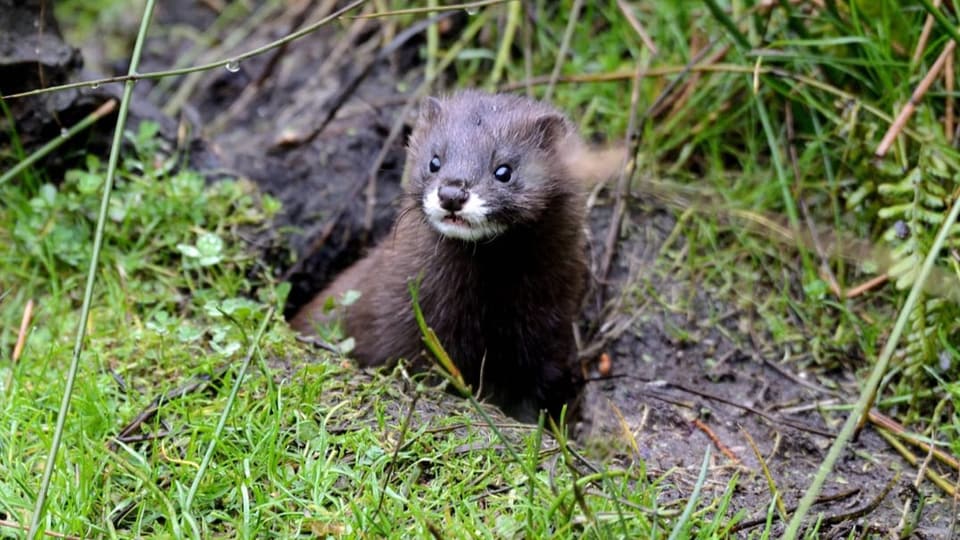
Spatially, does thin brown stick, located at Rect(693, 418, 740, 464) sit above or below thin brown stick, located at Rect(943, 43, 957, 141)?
below

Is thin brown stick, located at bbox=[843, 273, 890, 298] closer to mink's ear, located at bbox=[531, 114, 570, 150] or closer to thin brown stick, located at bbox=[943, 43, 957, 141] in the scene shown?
thin brown stick, located at bbox=[943, 43, 957, 141]

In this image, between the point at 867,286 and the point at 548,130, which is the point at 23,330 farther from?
the point at 867,286

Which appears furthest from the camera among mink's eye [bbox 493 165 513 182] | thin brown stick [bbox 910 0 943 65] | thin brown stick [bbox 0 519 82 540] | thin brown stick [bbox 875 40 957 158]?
thin brown stick [bbox 910 0 943 65]

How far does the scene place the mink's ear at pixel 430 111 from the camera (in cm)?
412

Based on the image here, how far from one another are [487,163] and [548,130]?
0.42 meters

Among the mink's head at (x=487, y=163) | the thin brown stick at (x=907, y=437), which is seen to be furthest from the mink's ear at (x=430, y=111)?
the thin brown stick at (x=907, y=437)

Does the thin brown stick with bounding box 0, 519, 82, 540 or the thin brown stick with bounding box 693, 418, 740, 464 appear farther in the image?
the thin brown stick with bounding box 693, 418, 740, 464

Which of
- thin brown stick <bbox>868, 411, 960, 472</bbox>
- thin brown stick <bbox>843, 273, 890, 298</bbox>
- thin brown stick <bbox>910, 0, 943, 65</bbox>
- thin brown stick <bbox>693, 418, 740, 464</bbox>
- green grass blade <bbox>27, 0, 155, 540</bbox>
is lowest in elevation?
thin brown stick <bbox>693, 418, 740, 464</bbox>

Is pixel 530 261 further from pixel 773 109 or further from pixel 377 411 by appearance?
pixel 773 109

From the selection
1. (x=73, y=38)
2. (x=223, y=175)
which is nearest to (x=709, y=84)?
(x=223, y=175)

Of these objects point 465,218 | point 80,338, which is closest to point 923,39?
point 465,218

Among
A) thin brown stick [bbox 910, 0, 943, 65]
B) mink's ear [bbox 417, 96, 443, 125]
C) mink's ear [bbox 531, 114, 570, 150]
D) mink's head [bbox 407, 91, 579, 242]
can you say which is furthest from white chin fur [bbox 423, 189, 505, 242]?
thin brown stick [bbox 910, 0, 943, 65]

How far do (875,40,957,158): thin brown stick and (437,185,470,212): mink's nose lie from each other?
178cm

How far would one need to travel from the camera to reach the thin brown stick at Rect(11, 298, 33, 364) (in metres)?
3.83
